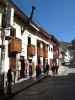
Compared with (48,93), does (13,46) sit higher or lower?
higher

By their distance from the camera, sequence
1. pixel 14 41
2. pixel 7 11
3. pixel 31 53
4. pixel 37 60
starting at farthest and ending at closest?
pixel 37 60
pixel 31 53
pixel 14 41
pixel 7 11

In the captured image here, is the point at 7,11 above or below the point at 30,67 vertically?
above

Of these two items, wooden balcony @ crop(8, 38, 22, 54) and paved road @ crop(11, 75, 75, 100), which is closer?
paved road @ crop(11, 75, 75, 100)

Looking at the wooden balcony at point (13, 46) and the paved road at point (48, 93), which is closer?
the paved road at point (48, 93)

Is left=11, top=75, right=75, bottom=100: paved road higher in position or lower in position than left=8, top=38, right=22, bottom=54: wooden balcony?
lower

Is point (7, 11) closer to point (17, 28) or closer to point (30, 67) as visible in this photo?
point (17, 28)

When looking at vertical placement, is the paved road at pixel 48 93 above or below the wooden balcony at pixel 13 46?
below

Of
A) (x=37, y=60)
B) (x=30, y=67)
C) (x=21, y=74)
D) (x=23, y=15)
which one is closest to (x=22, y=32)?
(x=23, y=15)

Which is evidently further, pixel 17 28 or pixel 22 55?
pixel 22 55

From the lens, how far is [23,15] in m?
37.7

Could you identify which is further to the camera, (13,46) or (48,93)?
(13,46)

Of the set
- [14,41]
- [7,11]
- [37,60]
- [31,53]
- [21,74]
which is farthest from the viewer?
[37,60]

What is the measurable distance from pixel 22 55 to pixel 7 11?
16.4 m

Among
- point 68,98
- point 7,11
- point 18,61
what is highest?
point 7,11
